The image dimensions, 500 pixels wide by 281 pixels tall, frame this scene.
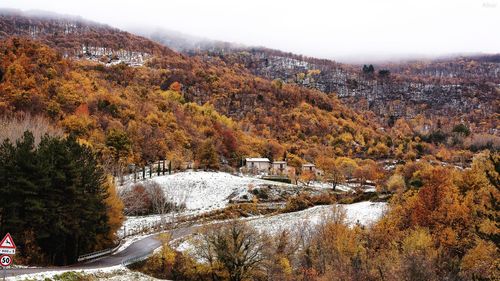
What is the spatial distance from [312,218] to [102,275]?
37.0m

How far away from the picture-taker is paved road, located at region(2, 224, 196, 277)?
36.2 m

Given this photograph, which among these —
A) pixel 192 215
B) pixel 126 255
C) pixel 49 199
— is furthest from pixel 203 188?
pixel 49 199

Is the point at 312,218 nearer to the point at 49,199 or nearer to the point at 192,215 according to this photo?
the point at 192,215

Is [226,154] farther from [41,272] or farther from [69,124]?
[41,272]

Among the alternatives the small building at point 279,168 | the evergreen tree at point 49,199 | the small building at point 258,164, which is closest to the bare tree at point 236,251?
the evergreen tree at point 49,199

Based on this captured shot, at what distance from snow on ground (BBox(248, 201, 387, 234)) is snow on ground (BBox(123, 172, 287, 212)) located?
1491 cm

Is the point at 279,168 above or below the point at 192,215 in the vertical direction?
below

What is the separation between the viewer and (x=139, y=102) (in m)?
146

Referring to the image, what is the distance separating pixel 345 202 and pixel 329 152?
91.0 m

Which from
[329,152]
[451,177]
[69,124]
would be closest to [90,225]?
[451,177]

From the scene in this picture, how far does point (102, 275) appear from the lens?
128ft

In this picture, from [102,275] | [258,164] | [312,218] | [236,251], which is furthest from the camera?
[258,164]

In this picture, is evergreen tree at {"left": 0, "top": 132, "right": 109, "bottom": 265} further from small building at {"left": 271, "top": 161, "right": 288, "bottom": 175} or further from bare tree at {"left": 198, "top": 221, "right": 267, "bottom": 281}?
small building at {"left": 271, "top": 161, "right": 288, "bottom": 175}

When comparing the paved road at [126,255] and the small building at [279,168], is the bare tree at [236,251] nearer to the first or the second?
the paved road at [126,255]
